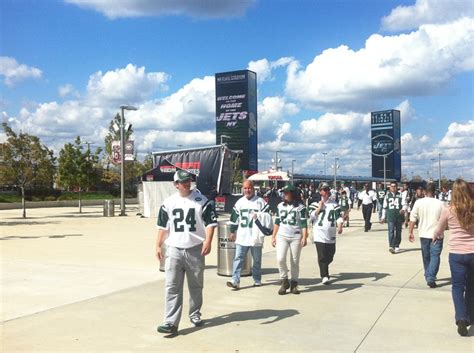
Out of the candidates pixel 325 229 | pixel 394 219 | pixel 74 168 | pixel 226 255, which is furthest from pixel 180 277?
pixel 74 168

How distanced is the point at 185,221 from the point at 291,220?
246cm

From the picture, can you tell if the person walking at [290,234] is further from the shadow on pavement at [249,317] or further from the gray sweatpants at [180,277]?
the gray sweatpants at [180,277]

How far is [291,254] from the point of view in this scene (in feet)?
26.0

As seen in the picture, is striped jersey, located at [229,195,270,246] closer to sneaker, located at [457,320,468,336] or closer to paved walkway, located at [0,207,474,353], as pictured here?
paved walkway, located at [0,207,474,353]

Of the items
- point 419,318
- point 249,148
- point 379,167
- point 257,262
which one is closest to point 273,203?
point 257,262

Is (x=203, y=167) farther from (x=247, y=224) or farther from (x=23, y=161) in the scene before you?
(x=247, y=224)

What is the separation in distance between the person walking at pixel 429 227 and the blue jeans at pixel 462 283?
7.93 feet

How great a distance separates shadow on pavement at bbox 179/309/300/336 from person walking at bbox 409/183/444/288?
2.87 m

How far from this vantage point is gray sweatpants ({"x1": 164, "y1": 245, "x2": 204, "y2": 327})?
18.8 feet

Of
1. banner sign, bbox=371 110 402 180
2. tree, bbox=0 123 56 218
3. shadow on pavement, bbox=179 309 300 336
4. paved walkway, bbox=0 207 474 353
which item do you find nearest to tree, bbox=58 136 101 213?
tree, bbox=0 123 56 218

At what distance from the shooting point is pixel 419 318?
6.39 meters

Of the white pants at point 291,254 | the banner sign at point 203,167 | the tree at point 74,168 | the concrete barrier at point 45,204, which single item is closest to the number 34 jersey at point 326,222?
the white pants at point 291,254

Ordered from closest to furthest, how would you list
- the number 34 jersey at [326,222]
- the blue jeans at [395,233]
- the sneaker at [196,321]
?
the sneaker at [196,321], the number 34 jersey at [326,222], the blue jeans at [395,233]

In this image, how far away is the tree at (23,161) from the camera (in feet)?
88.7
